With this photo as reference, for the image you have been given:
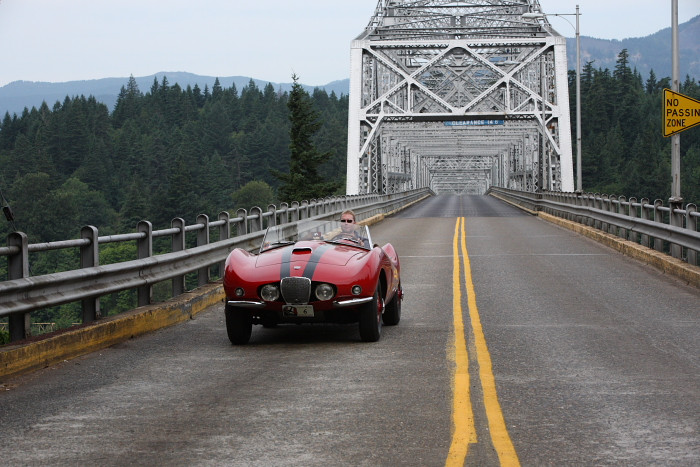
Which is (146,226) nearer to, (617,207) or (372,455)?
(372,455)

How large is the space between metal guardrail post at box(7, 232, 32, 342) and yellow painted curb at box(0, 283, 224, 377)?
22 cm

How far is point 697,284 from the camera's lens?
1498cm

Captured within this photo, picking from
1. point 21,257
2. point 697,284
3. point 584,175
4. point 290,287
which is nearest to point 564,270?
point 697,284

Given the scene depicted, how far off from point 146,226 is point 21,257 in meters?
2.90

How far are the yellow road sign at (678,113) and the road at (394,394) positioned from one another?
639 centimetres

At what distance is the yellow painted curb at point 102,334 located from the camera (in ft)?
27.1

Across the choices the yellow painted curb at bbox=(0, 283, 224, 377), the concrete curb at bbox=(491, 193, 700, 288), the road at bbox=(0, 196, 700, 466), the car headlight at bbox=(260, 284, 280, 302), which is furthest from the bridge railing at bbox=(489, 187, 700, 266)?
the car headlight at bbox=(260, 284, 280, 302)

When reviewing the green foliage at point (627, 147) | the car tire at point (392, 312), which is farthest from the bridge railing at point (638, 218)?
the green foliage at point (627, 147)

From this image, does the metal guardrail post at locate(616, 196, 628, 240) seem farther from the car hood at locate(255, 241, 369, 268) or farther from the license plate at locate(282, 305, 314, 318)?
the license plate at locate(282, 305, 314, 318)

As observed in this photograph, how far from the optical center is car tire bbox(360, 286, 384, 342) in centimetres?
962

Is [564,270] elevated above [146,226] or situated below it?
below

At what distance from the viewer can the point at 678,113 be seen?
18.3m

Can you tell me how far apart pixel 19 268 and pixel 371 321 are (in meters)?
3.28

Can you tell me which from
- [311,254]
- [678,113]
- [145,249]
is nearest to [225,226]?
[145,249]
